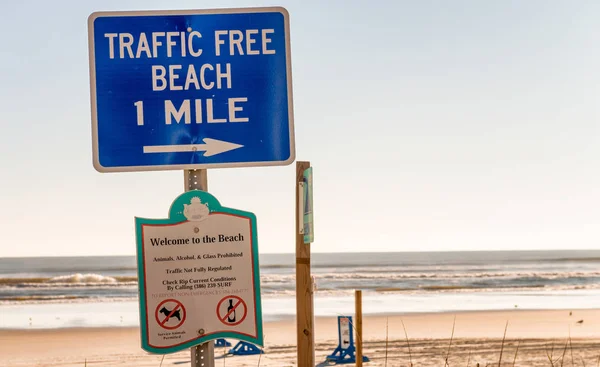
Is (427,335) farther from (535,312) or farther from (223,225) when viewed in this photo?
(223,225)

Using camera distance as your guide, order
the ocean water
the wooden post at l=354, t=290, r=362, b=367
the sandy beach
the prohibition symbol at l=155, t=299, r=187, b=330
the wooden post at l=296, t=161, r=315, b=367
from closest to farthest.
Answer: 1. the prohibition symbol at l=155, t=299, r=187, b=330
2. the wooden post at l=296, t=161, r=315, b=367
3. the wooden post at l=354, t=290, r=362, b=367
4. the sandy beach
5. the ocean water

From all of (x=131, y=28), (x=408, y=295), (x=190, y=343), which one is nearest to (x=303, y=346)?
(x=190, y=343)

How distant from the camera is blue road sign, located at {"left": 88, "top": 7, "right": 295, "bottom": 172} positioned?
95.5 inches

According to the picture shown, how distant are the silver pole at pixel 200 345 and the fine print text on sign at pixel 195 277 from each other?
0.05 m

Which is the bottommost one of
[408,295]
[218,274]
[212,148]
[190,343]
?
[408,295]

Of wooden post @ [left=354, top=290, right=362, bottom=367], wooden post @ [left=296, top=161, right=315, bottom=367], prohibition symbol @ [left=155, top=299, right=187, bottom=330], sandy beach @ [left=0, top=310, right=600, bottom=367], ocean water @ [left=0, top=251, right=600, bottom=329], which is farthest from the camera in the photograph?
ocean water @ [left=0, top=251, right=600, bottom=329]

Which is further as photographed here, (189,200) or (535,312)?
(535,312)

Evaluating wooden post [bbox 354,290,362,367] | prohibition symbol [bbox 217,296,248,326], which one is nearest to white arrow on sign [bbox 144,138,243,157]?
prohibition symbol [bbox 217,296,248,326]

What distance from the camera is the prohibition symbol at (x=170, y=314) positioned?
2.35m

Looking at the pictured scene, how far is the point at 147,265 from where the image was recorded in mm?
2348

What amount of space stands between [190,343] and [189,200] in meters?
0.48

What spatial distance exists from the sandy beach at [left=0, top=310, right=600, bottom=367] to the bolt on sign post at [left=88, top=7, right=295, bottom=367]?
25.2ft

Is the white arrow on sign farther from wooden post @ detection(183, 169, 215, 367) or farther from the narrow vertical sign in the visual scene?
the narrow vertical sign

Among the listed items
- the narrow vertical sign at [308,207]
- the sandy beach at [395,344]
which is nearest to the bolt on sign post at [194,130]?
the narrow vertical sign at [308,207]
